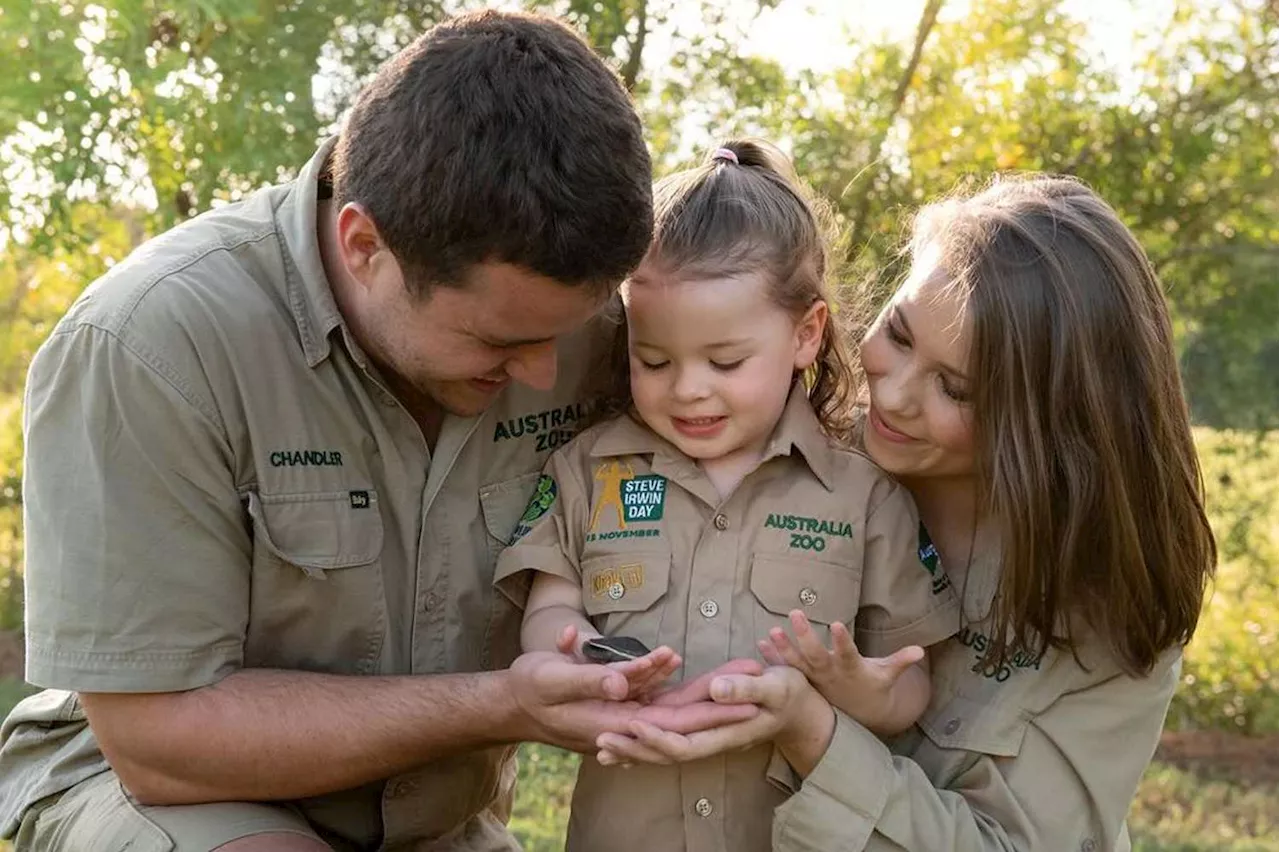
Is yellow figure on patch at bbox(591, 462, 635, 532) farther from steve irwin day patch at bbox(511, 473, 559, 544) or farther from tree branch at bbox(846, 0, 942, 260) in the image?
tree branch at bbox(846, 0, 942, 260)

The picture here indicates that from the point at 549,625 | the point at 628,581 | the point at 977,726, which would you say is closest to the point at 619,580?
the point at 628,581

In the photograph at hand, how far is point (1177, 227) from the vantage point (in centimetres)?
680

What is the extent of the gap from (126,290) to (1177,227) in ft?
16.7

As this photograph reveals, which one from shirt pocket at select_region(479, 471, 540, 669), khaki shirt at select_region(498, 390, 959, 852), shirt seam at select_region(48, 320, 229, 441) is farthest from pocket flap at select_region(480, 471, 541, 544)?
shirt seam at select_region(48, 320, 229, 441)

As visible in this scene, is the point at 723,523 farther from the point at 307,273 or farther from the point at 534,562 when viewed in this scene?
the point at 307,273

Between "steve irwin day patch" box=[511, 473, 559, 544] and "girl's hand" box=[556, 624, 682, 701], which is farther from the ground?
"steve irwin day patch" box=[511, 473, 559, 544]

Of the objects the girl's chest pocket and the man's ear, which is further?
the girl's chest pocket

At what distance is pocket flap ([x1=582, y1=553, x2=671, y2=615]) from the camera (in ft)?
9.84

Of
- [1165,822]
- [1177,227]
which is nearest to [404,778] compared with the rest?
[1165,822]

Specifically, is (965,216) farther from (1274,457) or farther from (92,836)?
(1274,457)

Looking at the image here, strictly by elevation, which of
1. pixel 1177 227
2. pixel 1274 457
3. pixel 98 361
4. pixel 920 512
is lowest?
pixel 1274 457

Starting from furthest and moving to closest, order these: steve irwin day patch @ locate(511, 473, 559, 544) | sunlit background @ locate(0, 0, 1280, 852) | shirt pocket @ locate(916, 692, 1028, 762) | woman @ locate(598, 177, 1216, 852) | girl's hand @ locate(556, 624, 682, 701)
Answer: sunlit background @ locate(0, 0, 1280, 852) → steve irwin day patch @ locate(511, 473, 559, 544) → shirt pocket @ locate(916, 692, 1028, 762) → woman @ locate(598, 177, 1216, 852) → girl's hand @ locate(556, 624, 682, 701)

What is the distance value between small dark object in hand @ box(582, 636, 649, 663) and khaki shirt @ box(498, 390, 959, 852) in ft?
0.38

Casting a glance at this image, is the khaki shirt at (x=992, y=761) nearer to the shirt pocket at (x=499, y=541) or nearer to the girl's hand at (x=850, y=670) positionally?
the girl's hand at (x=850, y=670)
